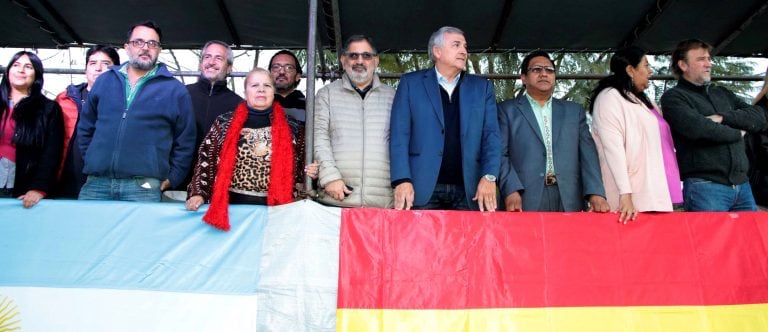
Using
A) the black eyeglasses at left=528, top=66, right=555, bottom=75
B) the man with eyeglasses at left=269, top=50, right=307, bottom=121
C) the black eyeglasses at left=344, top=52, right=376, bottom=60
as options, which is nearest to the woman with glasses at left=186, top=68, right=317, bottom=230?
the black eyeglasses at left=344, top=52, right=376, bottom=60

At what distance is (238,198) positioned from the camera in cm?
326

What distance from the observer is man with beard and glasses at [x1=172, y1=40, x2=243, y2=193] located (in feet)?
13.0

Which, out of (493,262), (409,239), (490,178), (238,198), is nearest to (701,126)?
(490,178)

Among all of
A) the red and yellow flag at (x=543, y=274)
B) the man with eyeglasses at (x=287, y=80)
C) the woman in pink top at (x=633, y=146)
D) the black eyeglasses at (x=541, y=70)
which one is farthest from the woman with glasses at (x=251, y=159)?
the woman in pink top at (x=633, y=146)

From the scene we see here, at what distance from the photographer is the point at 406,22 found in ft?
16.4

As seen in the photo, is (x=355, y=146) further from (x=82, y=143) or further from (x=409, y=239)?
(x=82, y=143)

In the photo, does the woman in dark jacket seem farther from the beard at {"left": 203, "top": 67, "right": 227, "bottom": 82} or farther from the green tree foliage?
the green tree foliage

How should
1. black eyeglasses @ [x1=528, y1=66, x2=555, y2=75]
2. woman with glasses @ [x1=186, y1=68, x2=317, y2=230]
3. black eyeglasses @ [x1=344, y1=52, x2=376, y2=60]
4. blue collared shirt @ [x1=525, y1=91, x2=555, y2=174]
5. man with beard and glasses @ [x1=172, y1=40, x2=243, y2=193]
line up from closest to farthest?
woman with glasses @ [x1=186, y1=68, x2=317, y2=230] < blue collared shirt @ [x1=525, y1=91, x2=555, y2=174] < black eyeglasses @ [x1=344, y1=52, x2=376, y2=60] < black eyeglasses @ [x1=528, y1=66, x2=555, y2=75] < man with beard and glasses @ [x1=172, y1=40, x2=243, y2=193]

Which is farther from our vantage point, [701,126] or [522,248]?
[701,126]

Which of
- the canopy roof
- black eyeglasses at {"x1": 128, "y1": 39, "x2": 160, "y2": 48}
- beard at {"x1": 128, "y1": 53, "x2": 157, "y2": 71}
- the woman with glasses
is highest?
the canopy roof

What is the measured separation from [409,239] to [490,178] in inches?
21.8

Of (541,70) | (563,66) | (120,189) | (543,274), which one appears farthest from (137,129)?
(563,66)

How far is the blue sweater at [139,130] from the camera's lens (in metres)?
3.27

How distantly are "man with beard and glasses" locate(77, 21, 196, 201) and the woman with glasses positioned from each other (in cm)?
26
